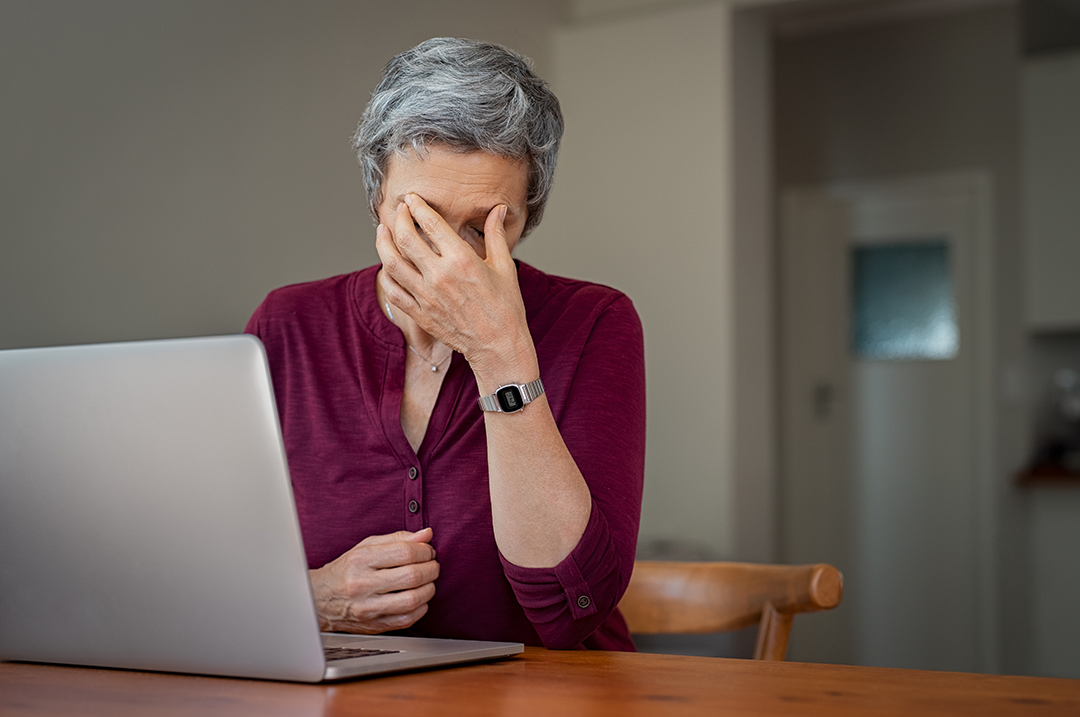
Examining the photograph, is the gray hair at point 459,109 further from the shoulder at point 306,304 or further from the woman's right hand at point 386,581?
the woman's right hand at point 386,581

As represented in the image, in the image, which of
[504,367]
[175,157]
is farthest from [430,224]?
[175,157]

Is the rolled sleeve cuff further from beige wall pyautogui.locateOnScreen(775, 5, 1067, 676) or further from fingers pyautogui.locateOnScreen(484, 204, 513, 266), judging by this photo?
beige wall pyautogui.locateOnScreen(775, 5, 1067, 676)

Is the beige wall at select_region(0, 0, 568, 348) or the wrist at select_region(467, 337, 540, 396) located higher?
the beige wall at select_region(0, 0, 568, 348)

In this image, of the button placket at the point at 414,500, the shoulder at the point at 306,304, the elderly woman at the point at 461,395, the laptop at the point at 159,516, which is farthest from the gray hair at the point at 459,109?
the laptop at the point at 159,516

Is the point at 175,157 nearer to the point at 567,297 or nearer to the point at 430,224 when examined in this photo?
the point at 567,297

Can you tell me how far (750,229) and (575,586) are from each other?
2713 mm

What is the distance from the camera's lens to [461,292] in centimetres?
98

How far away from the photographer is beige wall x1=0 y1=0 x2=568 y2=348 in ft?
6.38

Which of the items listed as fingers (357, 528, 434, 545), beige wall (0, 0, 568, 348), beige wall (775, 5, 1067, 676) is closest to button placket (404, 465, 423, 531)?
fingers (357, 528, 434, 545)

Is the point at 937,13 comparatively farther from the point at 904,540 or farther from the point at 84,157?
the point at 84,157

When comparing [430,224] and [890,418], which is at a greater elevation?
[430,224]

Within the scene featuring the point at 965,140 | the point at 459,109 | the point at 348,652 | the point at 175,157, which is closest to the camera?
the point at 348,652

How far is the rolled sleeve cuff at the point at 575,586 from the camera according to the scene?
1006 mm

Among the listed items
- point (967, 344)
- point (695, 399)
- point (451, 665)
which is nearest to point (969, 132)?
point (967, 344)
